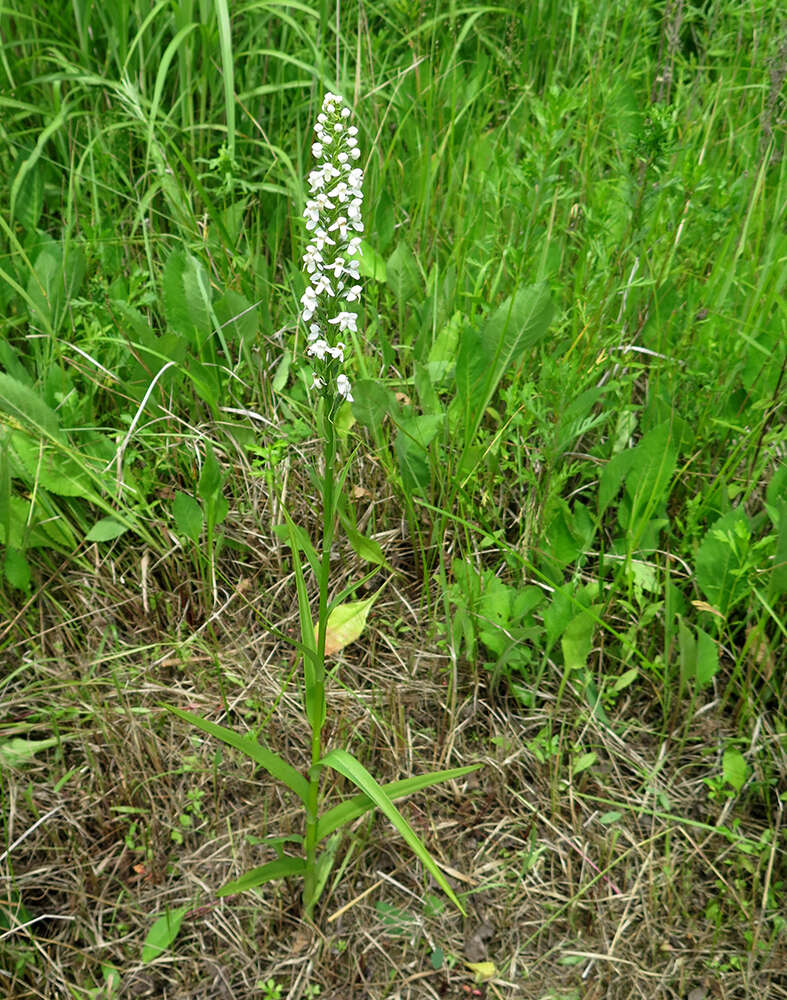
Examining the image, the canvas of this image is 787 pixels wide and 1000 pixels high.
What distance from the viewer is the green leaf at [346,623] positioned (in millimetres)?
1828

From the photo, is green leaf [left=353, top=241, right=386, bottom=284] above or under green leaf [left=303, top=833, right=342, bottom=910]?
above

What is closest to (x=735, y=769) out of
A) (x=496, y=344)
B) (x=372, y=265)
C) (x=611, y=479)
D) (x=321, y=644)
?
(x=611, y=479)

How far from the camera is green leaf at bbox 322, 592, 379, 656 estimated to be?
72.0 inches

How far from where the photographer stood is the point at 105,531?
2.01 meters

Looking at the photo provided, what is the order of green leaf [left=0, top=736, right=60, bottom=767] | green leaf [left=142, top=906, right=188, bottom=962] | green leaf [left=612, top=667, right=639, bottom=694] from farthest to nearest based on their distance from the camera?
green leaf [left=612, top=667, right=639, bottom=694], green leaf [left=0, top=736, right=60, bottom=767], green leaf [left=142, top=906, right=188, bottom=962]

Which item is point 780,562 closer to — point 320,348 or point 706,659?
point 706,659

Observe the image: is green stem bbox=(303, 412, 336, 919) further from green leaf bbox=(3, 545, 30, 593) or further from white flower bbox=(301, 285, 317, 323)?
green leaf bbox=(3, 545, 30, 593)

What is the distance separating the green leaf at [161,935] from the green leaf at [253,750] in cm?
35

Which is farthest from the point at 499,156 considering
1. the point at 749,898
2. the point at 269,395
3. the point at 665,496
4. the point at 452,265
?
the point at 749,898

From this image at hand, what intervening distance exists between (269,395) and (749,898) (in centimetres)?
161

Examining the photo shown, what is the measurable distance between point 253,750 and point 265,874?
0.95 ft

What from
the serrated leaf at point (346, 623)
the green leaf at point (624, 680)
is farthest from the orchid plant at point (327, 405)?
the green leaf at point (624, 680)

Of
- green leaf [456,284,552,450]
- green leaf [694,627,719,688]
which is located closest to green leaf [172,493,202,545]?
green leaf [456,284,552,450]

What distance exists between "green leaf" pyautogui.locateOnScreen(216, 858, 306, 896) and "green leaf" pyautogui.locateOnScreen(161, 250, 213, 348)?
124cm
